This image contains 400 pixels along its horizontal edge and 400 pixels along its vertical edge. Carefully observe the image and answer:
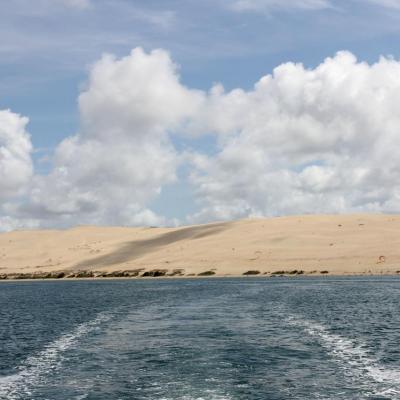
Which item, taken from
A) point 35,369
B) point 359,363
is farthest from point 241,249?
point 35,369

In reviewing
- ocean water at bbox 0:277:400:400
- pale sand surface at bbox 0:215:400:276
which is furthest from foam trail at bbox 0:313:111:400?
pale sand surface at bbox 0:215:400:276

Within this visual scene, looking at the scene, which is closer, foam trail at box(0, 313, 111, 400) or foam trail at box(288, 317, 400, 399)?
foam trail at box(288, 317, 400, 399)

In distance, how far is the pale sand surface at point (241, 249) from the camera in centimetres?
12250

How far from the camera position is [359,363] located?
28.8m

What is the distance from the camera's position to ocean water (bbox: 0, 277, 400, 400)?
79.8 feet

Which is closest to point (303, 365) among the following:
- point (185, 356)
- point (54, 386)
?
point (185, 356)

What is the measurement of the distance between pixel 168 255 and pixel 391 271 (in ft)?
180

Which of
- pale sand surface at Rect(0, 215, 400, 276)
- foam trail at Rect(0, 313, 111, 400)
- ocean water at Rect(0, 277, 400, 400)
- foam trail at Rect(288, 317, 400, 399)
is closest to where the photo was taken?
foam trail at Rect(288, 317, 400, 399)

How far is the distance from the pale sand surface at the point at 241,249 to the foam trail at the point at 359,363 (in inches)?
3111

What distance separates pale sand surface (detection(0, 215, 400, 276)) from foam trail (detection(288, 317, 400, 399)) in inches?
3111

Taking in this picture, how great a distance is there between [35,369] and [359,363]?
600 inches

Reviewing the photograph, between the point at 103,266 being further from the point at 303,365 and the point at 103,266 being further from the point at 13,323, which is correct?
the point at 303,365

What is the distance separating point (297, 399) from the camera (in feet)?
73.2

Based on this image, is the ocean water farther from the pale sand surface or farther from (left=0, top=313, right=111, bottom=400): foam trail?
the pale sand surface
